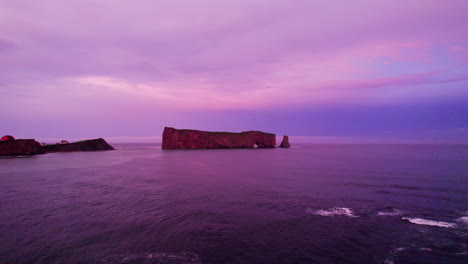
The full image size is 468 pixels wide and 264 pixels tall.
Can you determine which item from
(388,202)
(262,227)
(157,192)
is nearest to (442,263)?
(262,227)

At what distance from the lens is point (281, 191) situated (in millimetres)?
27328

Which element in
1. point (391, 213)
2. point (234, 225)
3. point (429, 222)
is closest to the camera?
point (234, 225)

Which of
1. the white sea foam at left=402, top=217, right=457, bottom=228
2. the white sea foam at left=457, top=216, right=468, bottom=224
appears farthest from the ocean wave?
the white sea foam at left=457, top=216, right=468, bottom=224

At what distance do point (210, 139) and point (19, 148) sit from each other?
9400cm

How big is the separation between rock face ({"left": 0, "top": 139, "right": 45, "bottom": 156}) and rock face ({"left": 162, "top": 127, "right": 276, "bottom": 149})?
212 ft

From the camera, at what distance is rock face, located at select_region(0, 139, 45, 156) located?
8369cm

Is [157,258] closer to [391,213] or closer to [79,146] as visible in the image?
[391,213]

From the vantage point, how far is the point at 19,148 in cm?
8606

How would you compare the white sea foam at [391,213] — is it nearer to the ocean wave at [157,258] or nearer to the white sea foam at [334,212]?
the white sea foam at [334,212]

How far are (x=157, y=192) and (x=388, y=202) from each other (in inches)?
929

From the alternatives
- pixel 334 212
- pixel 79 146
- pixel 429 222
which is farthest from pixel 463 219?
pixel 79 146

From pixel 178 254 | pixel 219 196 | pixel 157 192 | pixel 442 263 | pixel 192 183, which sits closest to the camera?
pixel 442 263

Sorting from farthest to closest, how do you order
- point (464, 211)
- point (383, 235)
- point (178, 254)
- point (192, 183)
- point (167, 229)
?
point (192, 183) < point (464, 211) < point (167, 229) < point (383, 235) < point (178, 254)

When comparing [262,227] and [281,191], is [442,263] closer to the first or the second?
[262,227]
